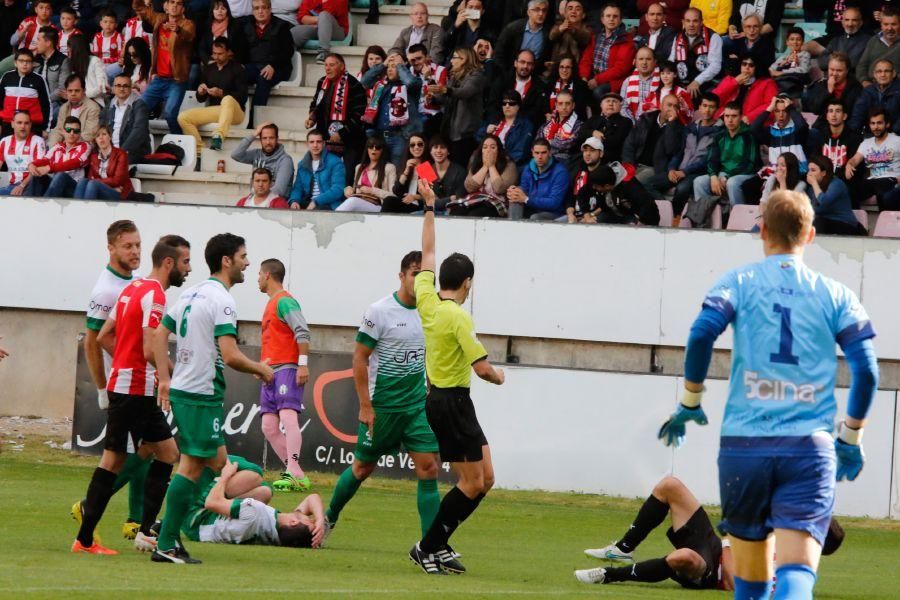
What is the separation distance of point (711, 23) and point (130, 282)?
12063 millimetres

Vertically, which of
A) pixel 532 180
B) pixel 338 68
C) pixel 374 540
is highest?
pixel 338 68

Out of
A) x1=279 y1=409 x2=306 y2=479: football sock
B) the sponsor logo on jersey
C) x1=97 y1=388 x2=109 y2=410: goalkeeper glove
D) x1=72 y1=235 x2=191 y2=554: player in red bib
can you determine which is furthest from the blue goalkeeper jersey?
x1=279 y1=409 x2=306 y2=479: football sock

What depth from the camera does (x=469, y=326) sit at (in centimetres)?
913

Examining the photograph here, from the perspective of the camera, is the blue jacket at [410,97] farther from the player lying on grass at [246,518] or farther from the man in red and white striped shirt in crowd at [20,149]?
the player lying on grass at [246,518]

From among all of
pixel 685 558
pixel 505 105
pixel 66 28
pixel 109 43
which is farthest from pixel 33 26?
pixel 685 558

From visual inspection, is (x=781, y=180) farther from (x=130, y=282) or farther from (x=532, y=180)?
(x=130, y=282)

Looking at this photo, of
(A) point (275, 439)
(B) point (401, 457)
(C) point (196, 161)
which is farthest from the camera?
(C) point (196, 161)

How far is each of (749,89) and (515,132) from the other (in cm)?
295

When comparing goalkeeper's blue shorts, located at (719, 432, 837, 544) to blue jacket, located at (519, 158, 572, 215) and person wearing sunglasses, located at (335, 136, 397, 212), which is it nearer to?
blue jacket, located at (519, 158, 572, 215)

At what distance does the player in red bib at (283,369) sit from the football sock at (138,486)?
3.95 meters

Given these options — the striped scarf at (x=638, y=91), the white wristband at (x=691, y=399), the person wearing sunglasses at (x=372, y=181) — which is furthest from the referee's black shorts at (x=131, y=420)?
the striped scarf at (x=638, y=91)

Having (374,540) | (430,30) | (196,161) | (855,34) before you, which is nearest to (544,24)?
(430,30)

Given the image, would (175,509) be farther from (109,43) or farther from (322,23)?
(109,43)

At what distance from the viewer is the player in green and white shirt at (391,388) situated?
10.4 m
